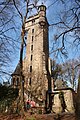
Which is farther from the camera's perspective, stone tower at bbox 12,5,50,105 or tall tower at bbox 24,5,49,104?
tall tower at bbox 24,5,49,104

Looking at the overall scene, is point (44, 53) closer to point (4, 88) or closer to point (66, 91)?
point (66, 91)

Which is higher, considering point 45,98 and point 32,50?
point 32,50

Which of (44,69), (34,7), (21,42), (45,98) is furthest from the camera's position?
(44,69)

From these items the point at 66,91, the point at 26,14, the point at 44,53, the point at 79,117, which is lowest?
the point at 79,117

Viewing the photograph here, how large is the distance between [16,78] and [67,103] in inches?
724

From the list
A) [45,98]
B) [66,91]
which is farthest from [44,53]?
[66,91]

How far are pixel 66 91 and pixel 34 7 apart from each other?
21057 millimetres

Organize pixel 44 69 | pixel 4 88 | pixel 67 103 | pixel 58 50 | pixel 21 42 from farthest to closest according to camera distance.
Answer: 1. pixel 44 69
2. pixel 67 103
3. pixel 4 88
4. pixel 21 42
5. pixel 58 50

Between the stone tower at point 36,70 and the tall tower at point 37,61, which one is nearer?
the stone tower at point 36,70

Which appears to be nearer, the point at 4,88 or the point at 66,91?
the point at 4,88

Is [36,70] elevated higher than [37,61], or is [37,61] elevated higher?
[37,61]

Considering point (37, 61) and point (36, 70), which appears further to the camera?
point (37, 61)

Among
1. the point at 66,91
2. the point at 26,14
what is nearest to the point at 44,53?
the point at 66,91

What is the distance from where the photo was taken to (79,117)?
8406 millimetres
